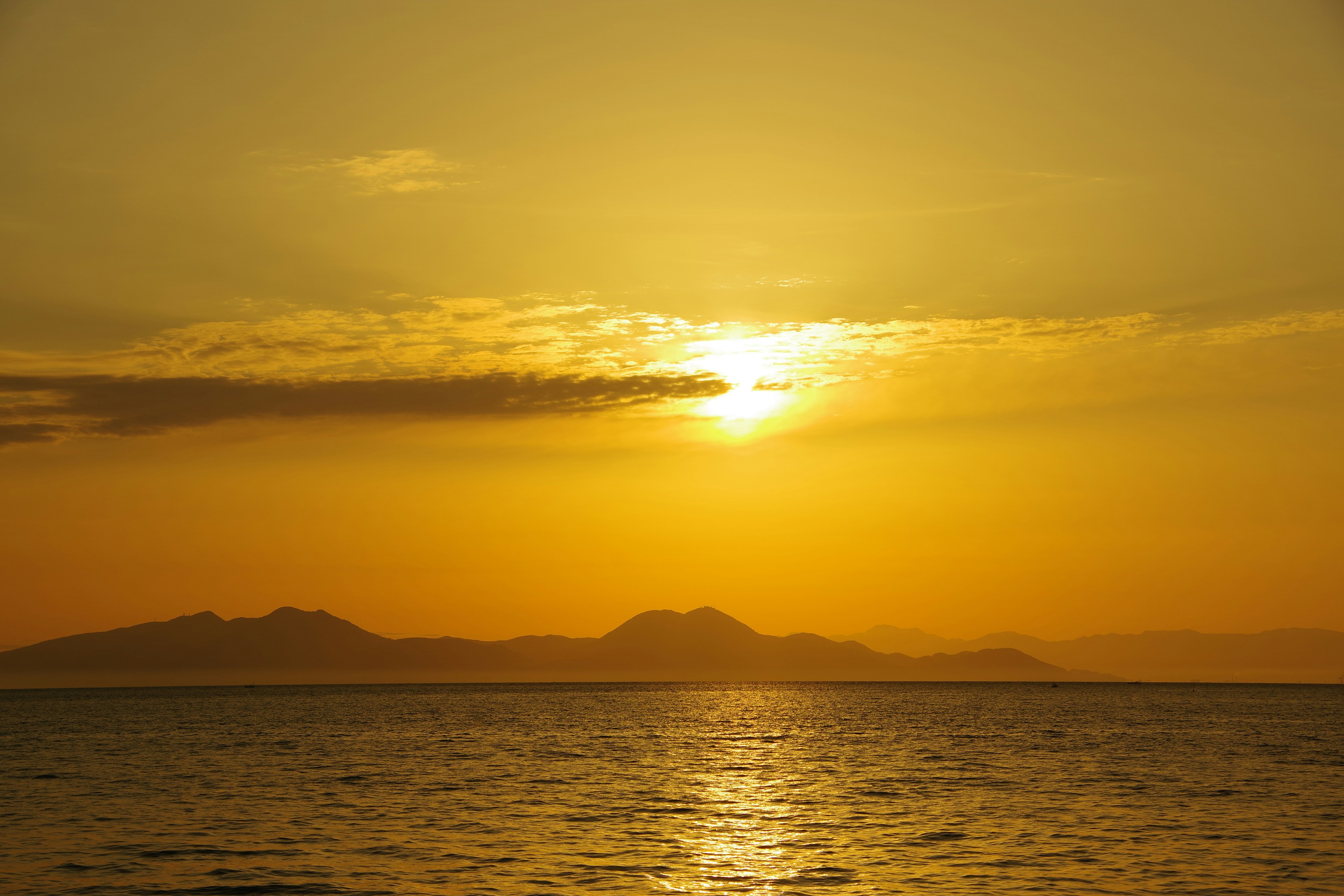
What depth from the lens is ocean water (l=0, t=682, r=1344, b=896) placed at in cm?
3806

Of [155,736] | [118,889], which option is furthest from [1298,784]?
[155,736]

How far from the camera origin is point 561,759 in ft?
283

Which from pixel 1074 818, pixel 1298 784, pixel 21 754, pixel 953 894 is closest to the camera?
pixel 953 894

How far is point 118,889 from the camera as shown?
36.9m

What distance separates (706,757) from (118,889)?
57.2m

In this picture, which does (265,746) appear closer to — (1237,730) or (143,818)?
(143,818)

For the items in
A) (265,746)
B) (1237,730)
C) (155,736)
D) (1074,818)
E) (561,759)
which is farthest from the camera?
(1237,730)

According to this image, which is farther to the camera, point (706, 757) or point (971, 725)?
point (971, 725)

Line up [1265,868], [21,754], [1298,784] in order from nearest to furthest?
[1265,868] < [1298,784] < [21,754]

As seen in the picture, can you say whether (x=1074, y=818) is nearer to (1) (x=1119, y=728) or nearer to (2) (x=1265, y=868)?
(2) (x=1265, y=868)

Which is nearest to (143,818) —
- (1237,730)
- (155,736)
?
(155,736)

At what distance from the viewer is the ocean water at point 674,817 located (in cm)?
3806

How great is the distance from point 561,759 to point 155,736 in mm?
61981

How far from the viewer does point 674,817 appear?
2057 inches
